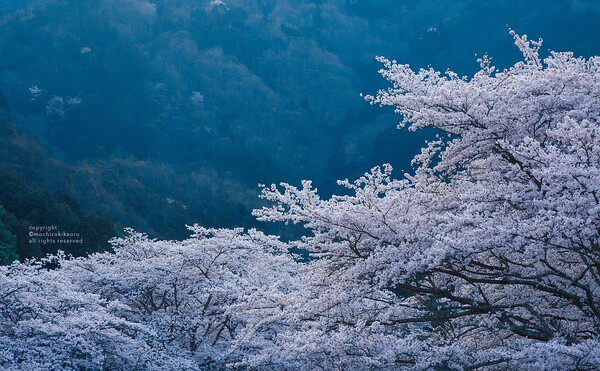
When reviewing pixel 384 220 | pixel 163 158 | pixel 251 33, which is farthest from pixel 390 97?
pixel 251 33

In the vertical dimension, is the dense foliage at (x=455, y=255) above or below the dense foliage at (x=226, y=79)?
below

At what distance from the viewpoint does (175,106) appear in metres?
62.2

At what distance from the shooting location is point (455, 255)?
17.5ft

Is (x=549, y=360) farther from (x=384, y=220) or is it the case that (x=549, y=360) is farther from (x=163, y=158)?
(x=163, y=158)

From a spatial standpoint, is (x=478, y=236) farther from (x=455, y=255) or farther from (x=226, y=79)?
(x=226, y=79)

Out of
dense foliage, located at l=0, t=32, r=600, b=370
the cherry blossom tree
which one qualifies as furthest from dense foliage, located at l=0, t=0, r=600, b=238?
the cherry blossom tree

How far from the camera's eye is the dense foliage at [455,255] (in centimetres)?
496

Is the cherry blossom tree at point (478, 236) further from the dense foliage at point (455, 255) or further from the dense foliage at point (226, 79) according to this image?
the dense foliage at point (226, 79)

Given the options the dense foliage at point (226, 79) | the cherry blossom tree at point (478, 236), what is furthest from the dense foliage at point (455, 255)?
the dense foliage at point (226, 79)

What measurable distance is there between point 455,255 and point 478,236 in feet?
1.04

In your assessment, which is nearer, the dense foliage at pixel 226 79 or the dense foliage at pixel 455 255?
the dense foliage at pixel 455 255

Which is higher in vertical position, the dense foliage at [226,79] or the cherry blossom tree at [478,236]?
the dense foliage at [226,79]

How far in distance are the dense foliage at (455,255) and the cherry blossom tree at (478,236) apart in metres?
0.02

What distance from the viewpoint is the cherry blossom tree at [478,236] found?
491 cm
